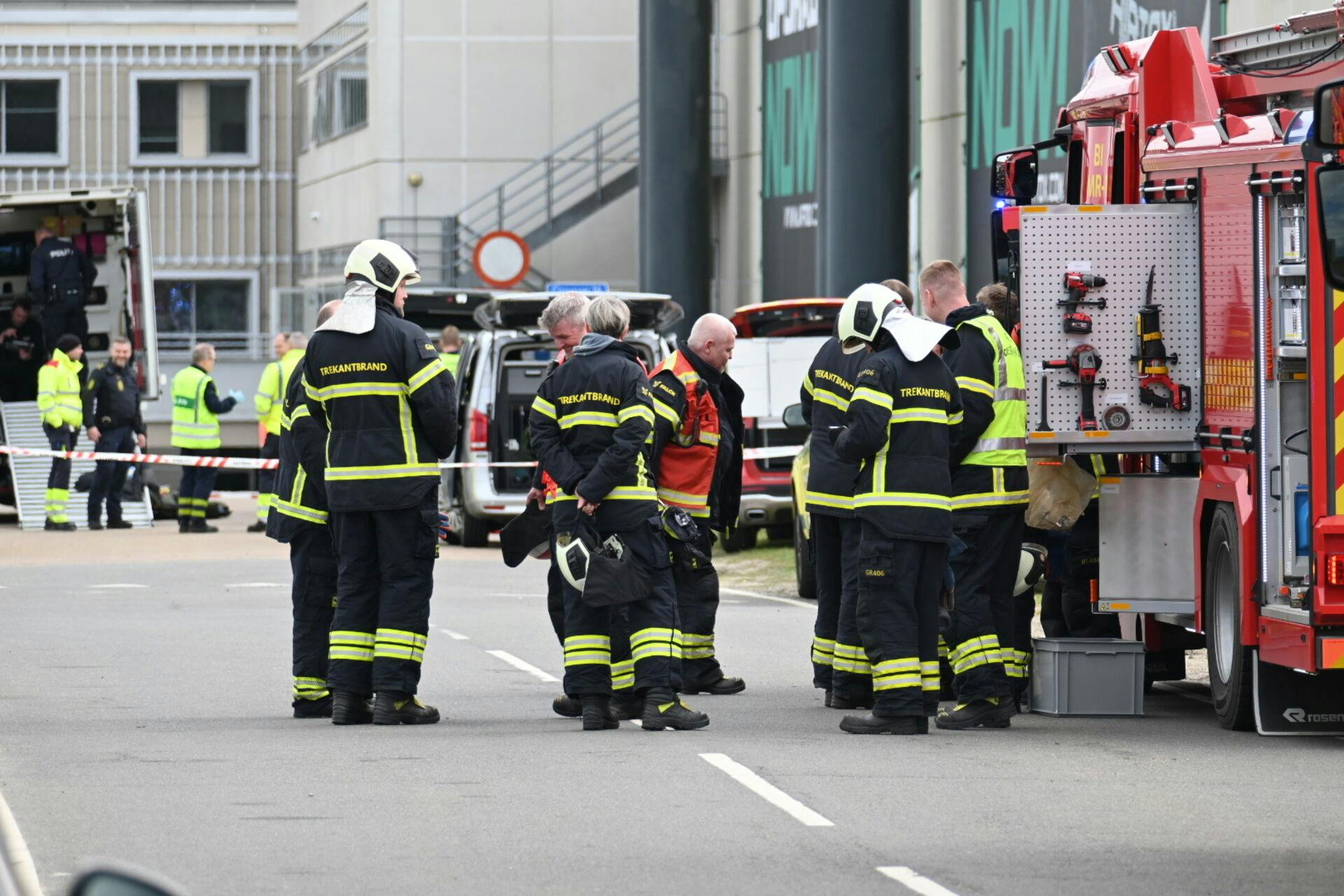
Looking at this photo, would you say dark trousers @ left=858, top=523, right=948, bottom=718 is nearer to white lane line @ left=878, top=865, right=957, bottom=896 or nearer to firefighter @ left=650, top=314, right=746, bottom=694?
firefighter @ left=650, top=314, right=746, bottom=694

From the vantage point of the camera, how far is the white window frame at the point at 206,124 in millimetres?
46375

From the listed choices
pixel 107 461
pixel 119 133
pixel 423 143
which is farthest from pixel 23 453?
pixel 119 133

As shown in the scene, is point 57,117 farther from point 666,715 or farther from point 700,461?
point 666,715

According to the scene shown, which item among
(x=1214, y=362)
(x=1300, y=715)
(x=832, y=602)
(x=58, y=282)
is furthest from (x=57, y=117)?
(x=1300, y=715)

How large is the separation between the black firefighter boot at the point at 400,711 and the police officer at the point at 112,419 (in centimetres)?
1493

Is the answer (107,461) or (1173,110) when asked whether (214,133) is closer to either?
(107,461)

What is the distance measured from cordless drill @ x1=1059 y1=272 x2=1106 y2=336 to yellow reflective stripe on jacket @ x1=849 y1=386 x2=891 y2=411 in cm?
109

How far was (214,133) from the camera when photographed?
46781 millimetres

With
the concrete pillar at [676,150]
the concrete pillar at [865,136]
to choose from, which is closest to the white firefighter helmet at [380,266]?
the concrete pillar at [865,136]

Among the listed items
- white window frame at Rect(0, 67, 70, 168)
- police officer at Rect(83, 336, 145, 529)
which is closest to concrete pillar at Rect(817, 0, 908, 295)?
police officer at Rect(83, 336, 145, 529)

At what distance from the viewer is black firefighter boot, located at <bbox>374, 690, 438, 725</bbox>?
1014 cm

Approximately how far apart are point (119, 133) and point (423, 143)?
11112 millimetres

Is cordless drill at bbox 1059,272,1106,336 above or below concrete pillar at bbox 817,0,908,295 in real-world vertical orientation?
below

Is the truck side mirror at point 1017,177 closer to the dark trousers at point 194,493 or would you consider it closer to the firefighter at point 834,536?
the firefighter at point 834,536
